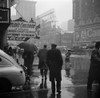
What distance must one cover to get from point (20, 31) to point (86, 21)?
3652 inches

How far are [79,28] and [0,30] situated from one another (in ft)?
311

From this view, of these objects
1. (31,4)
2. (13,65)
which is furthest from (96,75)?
(31,4)

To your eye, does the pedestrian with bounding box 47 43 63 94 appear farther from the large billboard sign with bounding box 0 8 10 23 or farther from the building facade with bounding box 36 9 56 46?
the building facade with bounding box 36 9 56 46

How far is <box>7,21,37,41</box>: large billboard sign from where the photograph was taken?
14.0 m

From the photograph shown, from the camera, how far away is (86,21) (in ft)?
342

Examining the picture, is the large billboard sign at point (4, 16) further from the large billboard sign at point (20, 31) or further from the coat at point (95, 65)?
the coat at point (95, 65)

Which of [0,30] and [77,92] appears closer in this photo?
[77,92]

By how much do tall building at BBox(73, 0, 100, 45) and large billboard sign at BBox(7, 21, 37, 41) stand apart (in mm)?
81618

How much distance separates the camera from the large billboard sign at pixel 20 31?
45.9 feet

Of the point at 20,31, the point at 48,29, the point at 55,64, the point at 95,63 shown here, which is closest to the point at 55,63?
the point at 55,64

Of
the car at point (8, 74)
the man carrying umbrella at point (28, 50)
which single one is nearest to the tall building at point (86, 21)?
the man carrying umbrella at point (28, 50)

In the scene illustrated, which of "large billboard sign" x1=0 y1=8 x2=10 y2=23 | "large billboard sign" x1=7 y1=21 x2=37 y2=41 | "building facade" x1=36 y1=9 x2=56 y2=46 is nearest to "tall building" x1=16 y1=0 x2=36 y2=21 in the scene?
"building facade" x1=36 y1=9 x2=56 y2=46

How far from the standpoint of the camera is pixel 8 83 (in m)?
7.51

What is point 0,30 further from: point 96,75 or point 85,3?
point 85,3
